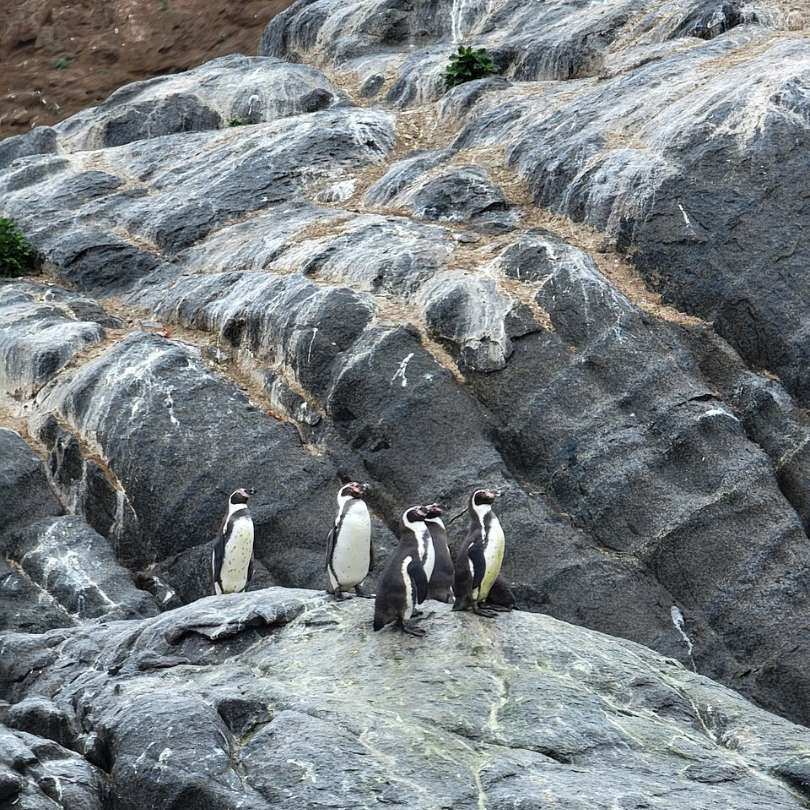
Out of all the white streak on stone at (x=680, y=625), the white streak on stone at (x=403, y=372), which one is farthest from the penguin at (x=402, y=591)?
the white streak on stone at (x=403, y=372)

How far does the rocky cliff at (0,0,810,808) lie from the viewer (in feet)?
55.5

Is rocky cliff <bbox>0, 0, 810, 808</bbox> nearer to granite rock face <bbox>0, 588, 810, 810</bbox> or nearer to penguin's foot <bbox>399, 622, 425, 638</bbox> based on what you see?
granite rock face <bbox>0, 588, 810, 810</bbox>

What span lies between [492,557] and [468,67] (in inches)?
600

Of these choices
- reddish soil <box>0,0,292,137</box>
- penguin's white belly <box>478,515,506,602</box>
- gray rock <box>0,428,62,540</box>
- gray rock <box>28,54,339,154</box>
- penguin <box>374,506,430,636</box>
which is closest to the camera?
penguin <box>374,506,430,636</box>

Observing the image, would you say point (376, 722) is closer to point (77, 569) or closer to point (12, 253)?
point (77, 569)

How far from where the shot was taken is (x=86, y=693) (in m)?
12.6

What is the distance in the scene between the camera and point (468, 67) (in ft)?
86.9

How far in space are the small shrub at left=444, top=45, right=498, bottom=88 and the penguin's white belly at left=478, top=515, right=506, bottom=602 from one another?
47.9 ft

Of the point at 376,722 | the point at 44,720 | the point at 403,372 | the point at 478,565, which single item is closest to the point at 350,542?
the point at 478,565

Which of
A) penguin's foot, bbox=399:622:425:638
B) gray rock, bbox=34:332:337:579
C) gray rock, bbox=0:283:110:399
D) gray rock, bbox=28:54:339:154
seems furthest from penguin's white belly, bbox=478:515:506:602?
gray rock, bbox=28:54:339:154

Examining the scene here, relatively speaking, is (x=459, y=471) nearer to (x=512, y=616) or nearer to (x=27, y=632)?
(x=512, y=616)

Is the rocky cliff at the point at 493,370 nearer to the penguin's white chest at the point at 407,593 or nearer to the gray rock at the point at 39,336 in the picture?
the gray rock at the point at 39,336

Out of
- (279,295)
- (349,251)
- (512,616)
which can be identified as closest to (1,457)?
(279,295)

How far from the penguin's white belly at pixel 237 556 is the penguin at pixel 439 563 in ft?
11.9
